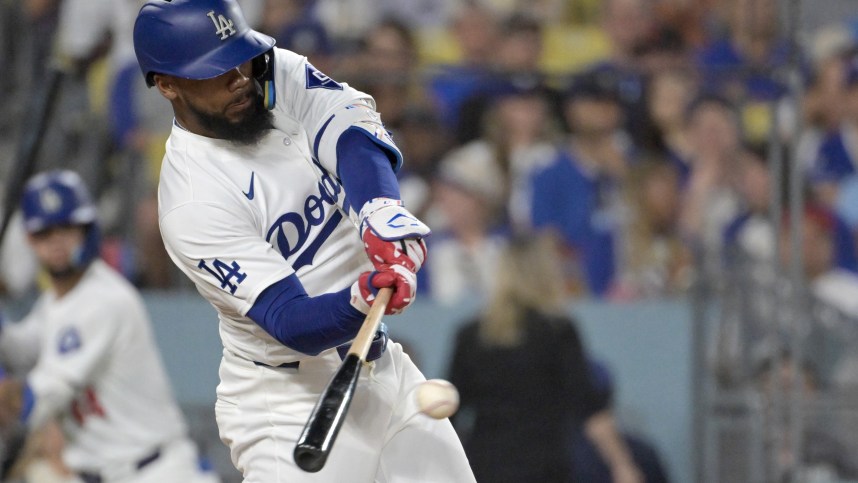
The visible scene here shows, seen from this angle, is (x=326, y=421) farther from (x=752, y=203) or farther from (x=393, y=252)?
(x=752, y=203)

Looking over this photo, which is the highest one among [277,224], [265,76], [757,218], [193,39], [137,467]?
[193,39]

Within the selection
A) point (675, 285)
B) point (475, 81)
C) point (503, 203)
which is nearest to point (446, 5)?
point (475, 81)

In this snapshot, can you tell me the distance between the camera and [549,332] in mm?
5973

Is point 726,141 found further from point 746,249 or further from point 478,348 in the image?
point 478,348

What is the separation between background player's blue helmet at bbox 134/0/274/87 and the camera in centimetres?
304

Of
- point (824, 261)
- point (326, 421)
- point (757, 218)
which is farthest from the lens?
point (757, 218)

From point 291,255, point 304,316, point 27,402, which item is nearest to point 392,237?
point 304,316

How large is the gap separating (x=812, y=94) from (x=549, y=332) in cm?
239

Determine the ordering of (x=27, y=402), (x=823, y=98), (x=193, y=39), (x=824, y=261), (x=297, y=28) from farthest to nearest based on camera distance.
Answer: (x=823, y=98), (x=297, y=28), (x=824, y=261), (x=27, y=402), (x=193, y=39)

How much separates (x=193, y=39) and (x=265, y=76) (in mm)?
250

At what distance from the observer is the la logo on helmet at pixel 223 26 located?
10.0 ft

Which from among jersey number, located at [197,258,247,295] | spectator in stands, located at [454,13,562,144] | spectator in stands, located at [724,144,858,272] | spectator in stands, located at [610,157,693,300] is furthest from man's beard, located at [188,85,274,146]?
spectator in stands, located at [724,144,858,272]

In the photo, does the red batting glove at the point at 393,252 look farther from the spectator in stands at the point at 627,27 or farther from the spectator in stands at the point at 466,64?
the spectator in stands at the point at 627,27

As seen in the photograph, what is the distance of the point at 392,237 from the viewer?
2.86 m
